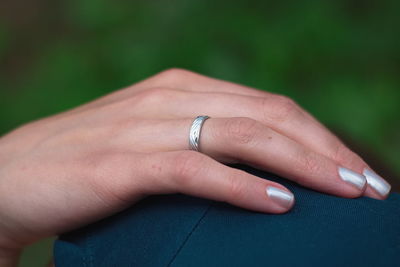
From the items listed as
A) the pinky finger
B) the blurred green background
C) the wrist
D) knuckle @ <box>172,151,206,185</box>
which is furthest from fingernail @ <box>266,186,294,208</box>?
the blurred green background

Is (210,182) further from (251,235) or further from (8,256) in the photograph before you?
(8,256)

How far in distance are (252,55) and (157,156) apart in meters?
1.29

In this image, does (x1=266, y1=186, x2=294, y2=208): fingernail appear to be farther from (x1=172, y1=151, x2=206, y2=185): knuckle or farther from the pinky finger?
(x1=172, y1=151, x2=206, y2=185): knuckle

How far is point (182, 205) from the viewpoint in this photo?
0.77 metres

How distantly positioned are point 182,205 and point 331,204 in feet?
0.67

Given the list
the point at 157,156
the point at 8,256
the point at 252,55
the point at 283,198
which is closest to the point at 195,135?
the point at 157,156

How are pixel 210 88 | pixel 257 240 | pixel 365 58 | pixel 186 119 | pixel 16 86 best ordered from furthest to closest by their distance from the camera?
pixel 16 86 → pixel 365 58 → pixel 210 88 → pixel 186 119 → pixel 257 240

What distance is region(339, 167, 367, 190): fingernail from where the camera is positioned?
0.74 m

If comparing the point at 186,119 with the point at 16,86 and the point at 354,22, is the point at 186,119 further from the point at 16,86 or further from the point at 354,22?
the point at 16,86

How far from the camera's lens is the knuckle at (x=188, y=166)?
0.73m

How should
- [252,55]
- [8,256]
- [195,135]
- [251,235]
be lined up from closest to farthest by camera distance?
[251,235], [195,135], [8,256], [252,55]

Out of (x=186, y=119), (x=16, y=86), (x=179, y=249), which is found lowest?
(x=16, y=86)

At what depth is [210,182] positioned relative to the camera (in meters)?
0.73

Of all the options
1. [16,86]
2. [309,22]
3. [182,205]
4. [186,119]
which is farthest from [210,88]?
[16,86]
